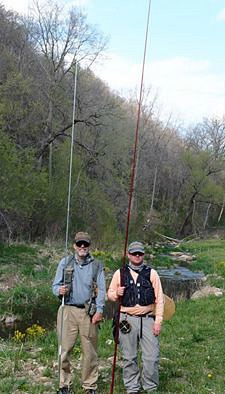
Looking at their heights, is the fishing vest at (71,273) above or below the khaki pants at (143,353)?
above

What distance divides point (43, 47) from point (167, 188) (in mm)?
27713

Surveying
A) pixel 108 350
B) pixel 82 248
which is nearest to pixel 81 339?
pixel 82 248

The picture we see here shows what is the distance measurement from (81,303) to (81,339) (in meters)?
0.50

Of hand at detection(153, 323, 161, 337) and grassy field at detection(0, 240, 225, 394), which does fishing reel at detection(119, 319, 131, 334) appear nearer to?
hand at detection(153, 323, 161, 337)

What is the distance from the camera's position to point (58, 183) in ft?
95.5

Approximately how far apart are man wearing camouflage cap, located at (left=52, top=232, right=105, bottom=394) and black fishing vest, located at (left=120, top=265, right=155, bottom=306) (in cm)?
32

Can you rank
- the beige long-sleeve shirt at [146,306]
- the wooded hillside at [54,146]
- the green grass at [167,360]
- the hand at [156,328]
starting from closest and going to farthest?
1. the hand at [156,328]
2. the beige long-sleeve shirt at [146,306]
3. the green grass at [167,360]
4. the wooded hillside at [54,146]

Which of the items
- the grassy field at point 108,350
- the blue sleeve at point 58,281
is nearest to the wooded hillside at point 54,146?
the grassy field at point 108,350

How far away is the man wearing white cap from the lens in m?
6.57

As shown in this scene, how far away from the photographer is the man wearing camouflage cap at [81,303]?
6598 mm

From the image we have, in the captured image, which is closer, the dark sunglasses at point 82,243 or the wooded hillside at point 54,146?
the dark sunglasses at point 82,243

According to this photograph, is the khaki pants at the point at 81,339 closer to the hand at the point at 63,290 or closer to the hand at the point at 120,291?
the hand at the point at 63,290

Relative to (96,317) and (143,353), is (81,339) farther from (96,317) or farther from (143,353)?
(143,353)

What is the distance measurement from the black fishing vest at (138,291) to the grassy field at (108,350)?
4.53ft
